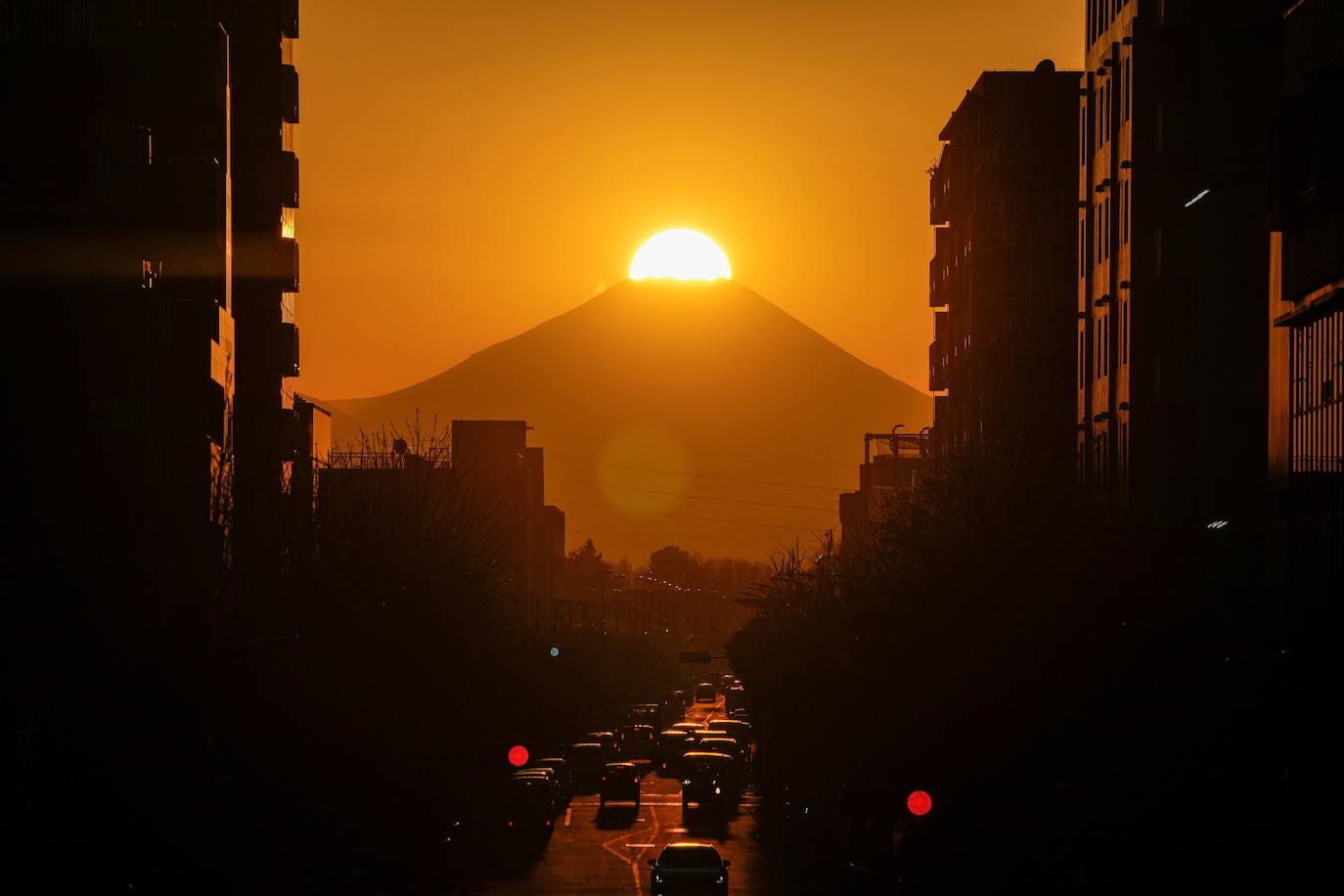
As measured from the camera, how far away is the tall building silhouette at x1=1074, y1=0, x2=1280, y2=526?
63969 mm

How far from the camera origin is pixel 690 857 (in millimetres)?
46812

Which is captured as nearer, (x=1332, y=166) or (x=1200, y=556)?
(x=1332, y=166)

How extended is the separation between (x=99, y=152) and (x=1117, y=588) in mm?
24689

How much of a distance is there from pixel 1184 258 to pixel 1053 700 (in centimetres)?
2252

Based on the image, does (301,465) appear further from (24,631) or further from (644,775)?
(24,631)

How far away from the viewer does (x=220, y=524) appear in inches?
1804

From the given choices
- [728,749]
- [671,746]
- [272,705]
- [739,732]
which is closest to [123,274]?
[272,705]

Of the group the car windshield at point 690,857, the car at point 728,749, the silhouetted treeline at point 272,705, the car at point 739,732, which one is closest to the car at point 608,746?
the car at point 728,749

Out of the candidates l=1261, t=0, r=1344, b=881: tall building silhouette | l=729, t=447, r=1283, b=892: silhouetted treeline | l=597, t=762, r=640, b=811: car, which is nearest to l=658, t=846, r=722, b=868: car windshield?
l=729, t=447, r=1283, b=892: silhouetted treeline

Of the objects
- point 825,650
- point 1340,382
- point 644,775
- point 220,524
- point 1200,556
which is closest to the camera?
point 1340,382

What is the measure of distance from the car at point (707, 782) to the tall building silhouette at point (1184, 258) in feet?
52.5

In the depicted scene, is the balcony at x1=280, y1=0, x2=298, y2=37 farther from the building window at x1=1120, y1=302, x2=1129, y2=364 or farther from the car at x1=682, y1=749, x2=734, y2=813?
the building window at x1=1120, y1=302, x2=1129, y2=364

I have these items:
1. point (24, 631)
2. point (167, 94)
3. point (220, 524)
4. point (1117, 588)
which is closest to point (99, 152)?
point (167, 94)

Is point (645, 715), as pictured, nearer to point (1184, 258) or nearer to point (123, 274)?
point (1184, 258)
